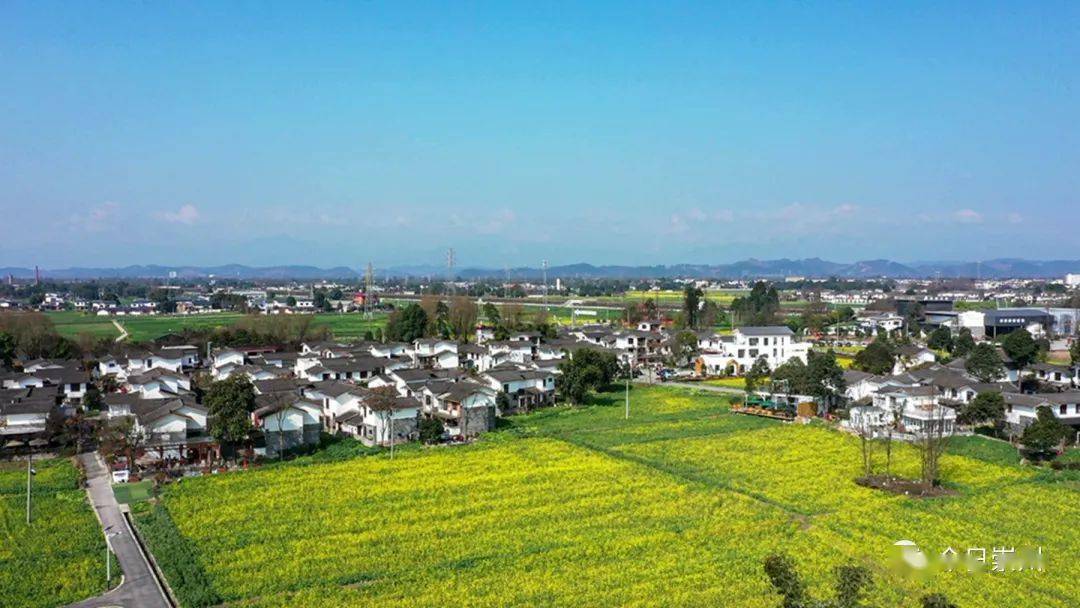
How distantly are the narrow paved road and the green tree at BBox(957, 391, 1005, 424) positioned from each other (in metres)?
27.1

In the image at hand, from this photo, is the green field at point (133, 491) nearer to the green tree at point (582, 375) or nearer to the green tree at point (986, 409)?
the green tree at point (582, 375)

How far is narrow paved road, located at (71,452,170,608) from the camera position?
47.0 feet

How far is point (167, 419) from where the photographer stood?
995 inches

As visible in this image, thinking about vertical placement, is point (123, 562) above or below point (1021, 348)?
below

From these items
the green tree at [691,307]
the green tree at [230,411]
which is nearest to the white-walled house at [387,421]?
the green tree at [230,411]

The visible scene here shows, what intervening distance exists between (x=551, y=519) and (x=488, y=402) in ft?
39.3

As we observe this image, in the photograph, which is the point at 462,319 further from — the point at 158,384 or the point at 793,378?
the point at 793,378

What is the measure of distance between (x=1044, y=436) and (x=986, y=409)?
449 centimetres

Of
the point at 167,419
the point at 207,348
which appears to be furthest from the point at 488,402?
the point at 207,348


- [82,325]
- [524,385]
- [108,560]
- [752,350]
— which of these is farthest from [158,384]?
[82,325]

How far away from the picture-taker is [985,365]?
35.5 metres

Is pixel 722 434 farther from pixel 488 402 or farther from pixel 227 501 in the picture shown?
pixel 227 501

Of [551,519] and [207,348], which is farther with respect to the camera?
[207,348]

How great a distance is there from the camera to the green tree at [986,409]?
2823 centimetres
